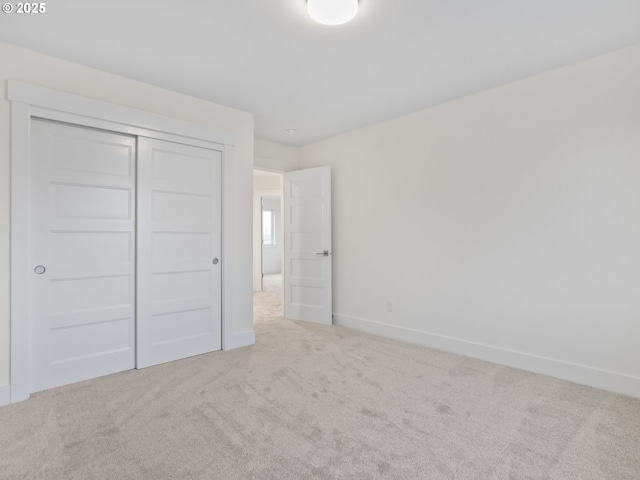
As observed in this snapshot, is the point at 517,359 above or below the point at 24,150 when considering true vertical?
below

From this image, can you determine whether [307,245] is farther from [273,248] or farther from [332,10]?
[273,248]

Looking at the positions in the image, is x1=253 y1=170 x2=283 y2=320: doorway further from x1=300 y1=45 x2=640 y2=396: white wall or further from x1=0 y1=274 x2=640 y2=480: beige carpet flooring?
x1=0 y1=274 x2=640 y2=480: beige carpet flooring

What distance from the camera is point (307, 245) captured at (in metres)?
4.63

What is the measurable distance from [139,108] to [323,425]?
292 centimetres

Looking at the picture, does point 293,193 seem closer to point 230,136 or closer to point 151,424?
point 230,136

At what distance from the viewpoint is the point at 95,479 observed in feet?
5.24

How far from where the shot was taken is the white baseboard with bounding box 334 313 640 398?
8.14ft

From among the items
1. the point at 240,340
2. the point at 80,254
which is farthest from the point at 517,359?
the point at 80,254

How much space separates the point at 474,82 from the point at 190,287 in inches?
127

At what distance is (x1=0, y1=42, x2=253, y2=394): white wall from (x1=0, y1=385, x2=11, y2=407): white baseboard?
22mm

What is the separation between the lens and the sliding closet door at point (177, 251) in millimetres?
2988

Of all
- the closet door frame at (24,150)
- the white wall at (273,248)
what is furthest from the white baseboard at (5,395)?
the white wall at (273,248)

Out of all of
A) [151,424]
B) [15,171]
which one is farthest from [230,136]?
[151,424]

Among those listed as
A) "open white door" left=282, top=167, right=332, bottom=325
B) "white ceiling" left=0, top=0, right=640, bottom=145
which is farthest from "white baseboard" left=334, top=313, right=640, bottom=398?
"white ceiling" left=0, top=0, right=640, bottom=145
